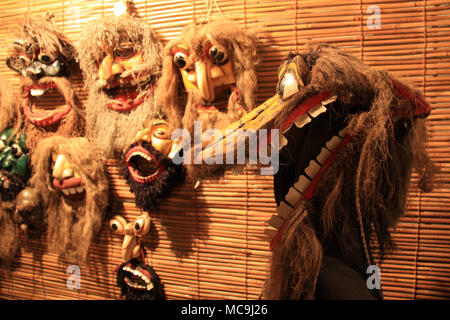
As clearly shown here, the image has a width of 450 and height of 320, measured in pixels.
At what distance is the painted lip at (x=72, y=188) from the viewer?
4.33 feet

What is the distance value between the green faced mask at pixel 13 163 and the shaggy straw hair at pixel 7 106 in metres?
0.06

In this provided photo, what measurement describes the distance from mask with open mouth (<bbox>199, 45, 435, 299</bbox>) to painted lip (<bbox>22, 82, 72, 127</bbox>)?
3.32ft

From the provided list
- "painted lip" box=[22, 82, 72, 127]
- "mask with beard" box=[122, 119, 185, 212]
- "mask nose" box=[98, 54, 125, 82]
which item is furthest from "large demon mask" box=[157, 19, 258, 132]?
"painted lip" box=[22, 82, 72, 127]

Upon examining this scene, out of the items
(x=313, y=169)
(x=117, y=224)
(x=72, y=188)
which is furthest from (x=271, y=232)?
(x=72, y=188)

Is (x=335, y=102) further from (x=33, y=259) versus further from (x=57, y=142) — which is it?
(x=33, y=259)

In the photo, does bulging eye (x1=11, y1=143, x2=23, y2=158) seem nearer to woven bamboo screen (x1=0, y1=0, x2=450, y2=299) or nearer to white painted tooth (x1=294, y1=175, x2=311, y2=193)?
woven bamboo screen (x1=0, y1=0, x2=450, y2=299)

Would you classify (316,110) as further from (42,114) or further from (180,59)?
(42,114)

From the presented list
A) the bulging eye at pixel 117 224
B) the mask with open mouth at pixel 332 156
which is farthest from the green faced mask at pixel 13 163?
the mask with open mouth at pixel 332 156

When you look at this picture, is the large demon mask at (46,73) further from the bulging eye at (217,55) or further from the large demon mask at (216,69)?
the bulging eye at (217,55)

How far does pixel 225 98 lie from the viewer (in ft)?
3.70

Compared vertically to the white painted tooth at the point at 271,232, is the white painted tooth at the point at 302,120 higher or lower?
higher

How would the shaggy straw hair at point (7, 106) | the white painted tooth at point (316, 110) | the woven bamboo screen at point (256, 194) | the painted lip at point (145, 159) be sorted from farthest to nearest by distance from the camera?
the shaggy straw hair at point (7, 106)
the painted lip at point (145, 159)
the woven bamboo screen at point (256, 194)
the white painted tooth at point (316, 110)

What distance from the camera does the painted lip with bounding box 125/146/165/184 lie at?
3.90 feet

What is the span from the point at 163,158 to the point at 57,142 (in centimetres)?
51
